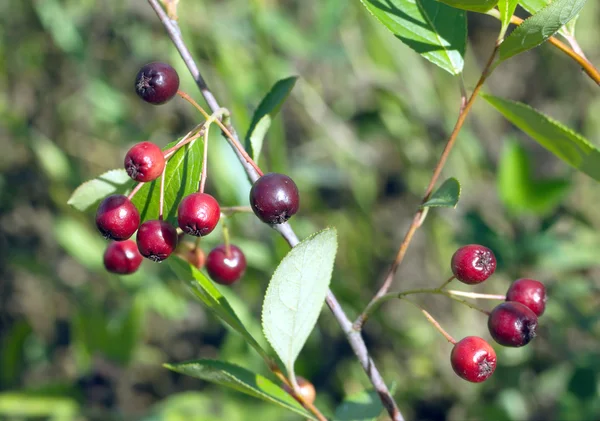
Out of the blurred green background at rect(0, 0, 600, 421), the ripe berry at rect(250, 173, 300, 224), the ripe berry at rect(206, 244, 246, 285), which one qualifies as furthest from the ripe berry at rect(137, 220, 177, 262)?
the blurred green background at rect(0, 0, 600, 421)

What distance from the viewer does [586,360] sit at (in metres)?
2.06

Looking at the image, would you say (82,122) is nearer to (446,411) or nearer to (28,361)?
(28,361)

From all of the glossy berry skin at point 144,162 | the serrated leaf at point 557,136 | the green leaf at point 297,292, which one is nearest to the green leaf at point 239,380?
the green leaf at point 297,292

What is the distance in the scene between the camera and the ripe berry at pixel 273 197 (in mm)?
968

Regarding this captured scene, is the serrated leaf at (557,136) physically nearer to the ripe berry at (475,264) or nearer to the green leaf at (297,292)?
the ripe berry at (475,264)

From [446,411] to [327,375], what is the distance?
0.54 meters

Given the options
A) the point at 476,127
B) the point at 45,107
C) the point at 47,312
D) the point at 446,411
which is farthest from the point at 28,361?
the point at 476,127

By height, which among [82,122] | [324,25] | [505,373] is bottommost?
[505,373]

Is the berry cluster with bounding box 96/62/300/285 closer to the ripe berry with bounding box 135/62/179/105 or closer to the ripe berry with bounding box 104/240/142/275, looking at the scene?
the ripe berry with bounding box 135/62/179/105

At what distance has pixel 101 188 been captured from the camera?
1.21m

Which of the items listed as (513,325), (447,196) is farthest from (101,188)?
(513,325)

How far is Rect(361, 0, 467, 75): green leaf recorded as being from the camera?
3.77 feet

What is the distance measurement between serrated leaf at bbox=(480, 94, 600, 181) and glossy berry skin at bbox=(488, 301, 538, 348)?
0.82 feet

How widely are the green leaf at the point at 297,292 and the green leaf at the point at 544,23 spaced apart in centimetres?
39
